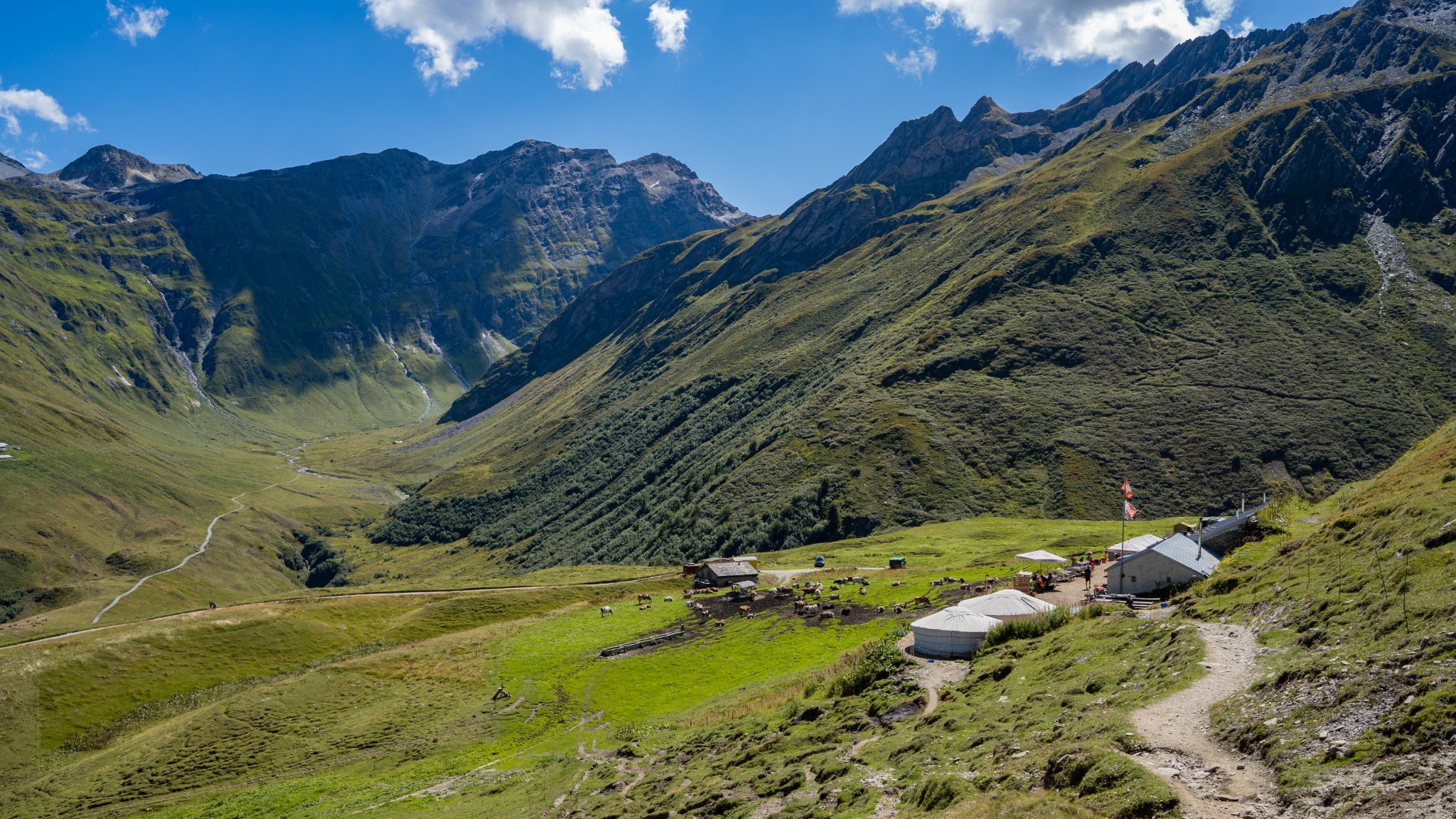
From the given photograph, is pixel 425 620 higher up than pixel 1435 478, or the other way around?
pixel 1435 478

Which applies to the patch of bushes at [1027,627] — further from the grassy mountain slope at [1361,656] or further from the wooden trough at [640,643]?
the wooden trough at [640,643]

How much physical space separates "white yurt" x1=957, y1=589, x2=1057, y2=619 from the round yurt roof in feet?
3.50

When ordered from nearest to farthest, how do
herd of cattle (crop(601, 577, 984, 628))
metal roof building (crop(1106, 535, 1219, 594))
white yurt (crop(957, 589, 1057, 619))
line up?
1. white yurt (crop(957, 589, 1057, 619))
2. metal roof building (crop(1106, 535, 1219, 594))
3. herd of cattle (crop(601, 577, 984, 628))

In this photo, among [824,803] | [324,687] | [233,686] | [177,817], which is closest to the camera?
[824,803]

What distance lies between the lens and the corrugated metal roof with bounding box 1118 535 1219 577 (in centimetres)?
5244

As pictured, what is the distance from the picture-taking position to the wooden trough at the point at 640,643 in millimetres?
73688

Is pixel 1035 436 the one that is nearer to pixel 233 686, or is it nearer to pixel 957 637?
pixel 957 637

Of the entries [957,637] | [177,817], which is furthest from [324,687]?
[957,637]

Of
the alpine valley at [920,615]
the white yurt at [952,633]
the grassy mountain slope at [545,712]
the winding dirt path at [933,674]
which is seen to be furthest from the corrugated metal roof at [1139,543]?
the winding dirt path at [933,674]

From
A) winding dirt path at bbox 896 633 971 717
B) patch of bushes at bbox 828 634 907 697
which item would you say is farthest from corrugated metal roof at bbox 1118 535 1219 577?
patch of bushes at bbox 828 634 907 697

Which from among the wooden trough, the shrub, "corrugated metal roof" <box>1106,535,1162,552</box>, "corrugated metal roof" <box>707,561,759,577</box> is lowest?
the wooden trough

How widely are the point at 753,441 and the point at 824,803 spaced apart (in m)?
161

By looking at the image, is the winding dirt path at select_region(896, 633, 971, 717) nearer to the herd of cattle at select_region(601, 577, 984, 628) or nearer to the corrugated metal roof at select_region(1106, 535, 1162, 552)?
the herd of cattle at select_region(601, 577, 984, 628)

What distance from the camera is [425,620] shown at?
95.6 m
